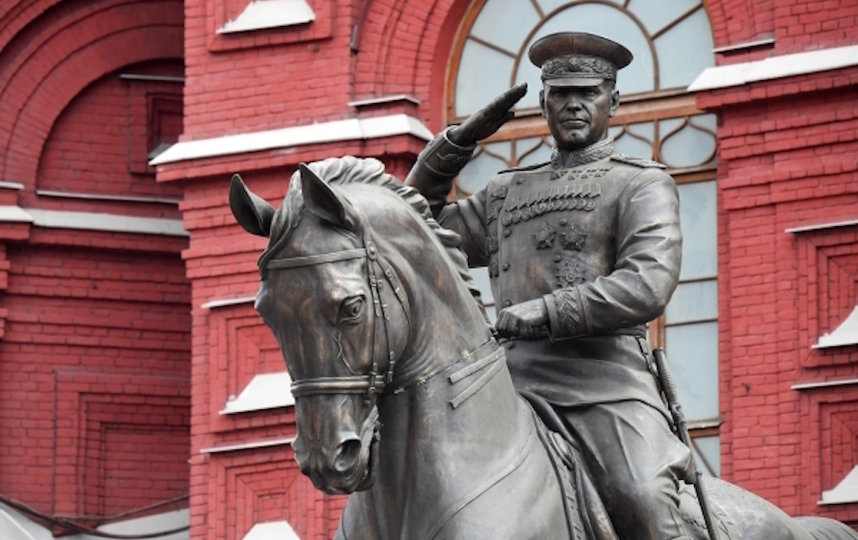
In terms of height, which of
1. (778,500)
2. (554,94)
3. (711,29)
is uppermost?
(711,29)

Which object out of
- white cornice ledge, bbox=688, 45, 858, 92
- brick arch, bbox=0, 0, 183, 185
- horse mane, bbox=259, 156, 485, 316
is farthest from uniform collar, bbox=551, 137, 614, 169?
brick arch, bbox=0, 0, 183, 185

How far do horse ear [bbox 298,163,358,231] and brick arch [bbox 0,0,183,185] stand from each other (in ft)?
51.7

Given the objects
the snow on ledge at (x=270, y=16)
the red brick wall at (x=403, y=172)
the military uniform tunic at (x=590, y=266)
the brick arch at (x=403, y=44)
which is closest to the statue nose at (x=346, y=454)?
the military uniform tunic at (x=590, y=266)

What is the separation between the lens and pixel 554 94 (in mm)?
10648

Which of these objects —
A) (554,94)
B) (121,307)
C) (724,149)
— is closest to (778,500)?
(724,149)

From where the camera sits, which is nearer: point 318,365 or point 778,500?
point 318,365

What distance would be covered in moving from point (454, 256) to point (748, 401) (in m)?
10.9

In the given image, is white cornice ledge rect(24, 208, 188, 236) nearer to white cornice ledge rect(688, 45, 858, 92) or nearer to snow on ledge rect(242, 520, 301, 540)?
snow on ledge rect(242, 520, 301, 540)

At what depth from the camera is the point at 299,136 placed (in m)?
22.6

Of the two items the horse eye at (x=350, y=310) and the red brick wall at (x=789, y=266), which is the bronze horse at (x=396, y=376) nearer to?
the horse eye at (x=350, y=310)

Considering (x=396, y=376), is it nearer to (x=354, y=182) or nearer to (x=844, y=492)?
(x=354, y=182)

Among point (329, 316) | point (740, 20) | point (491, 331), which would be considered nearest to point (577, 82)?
point (491, 331)

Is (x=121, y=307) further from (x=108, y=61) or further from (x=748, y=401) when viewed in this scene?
(x=748, y=401)

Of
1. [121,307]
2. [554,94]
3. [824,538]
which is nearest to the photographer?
[554,94]
